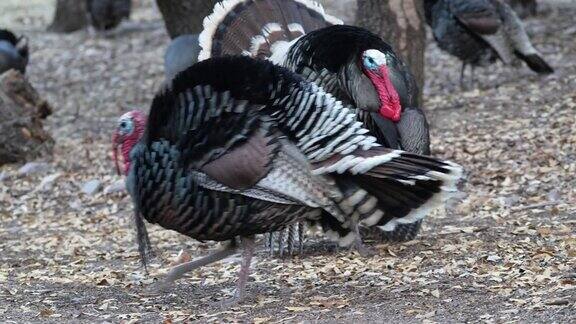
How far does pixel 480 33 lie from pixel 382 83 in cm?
502

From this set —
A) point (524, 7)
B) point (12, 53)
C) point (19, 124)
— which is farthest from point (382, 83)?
point (524, 7)

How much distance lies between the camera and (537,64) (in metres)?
9.51

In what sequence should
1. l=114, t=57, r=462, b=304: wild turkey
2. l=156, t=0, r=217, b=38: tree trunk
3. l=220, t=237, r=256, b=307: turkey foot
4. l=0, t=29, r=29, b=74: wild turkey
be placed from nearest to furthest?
l=114, t=57, r=462, b=304: wild turkey → l=220, t=237, r=256, b=307: turkey foot → l=156, t=0, r=217, b=38: tree trunk → l=0, t=29, r=29, b=74: wild turkey

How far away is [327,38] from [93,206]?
264 cm

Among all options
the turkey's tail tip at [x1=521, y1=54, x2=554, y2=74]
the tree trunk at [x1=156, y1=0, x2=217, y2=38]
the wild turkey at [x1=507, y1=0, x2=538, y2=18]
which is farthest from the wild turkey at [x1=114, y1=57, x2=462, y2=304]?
the wild turkey at [x1=507, y1=0, x2=538, y2=18]

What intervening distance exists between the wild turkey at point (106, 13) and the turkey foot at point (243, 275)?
34.6 feet

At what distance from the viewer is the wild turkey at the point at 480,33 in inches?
386

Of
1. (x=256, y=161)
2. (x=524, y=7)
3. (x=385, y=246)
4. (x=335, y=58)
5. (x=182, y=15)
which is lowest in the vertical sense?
(x=524, y=7)

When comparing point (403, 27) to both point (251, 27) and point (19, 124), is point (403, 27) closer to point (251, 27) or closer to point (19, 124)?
point (251, 27)

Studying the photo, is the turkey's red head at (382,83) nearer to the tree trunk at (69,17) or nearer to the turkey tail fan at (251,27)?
the turkey tail fan at (251,27)

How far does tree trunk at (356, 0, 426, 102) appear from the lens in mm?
7488

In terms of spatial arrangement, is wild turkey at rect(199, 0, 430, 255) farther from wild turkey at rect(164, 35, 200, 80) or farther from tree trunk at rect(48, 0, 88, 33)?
tree trunk at rect(48, 0, 88, 33)

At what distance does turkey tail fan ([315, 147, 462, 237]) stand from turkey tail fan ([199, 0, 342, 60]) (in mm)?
1512

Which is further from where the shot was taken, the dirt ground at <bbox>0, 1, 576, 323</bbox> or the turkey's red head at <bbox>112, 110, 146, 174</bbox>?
the turkey's red head at <bbox>112, 110, 146, 174</bbox>
